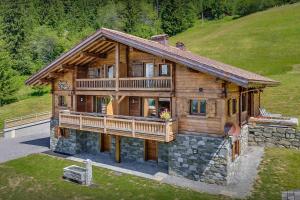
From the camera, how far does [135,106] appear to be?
2081 centimetres

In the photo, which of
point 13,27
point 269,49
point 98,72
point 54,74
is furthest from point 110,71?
point 13,27

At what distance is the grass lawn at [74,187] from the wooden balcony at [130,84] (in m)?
5.67

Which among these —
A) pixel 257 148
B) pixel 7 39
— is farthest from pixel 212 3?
pixel 257 148

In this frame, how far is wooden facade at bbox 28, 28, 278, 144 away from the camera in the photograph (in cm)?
1662

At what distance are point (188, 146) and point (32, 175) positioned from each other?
32.6ft

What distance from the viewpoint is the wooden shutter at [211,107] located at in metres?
16.4

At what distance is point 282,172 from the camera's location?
17.1 m

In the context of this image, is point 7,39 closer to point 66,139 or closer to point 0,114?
point 0,114

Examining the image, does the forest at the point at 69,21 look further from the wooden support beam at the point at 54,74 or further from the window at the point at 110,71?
the window at the point at 110,71

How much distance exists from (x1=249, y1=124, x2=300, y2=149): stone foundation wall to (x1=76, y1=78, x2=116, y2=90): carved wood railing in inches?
446

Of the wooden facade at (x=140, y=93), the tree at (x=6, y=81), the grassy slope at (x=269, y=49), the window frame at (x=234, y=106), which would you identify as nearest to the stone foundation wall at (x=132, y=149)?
the wooden facade at (x=140, y=93)

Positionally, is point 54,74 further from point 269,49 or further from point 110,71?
point 269,49

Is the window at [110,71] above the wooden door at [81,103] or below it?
above

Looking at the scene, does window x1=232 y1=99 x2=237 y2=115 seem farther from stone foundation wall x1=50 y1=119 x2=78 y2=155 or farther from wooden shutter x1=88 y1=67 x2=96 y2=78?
stone foundation wall x1=50 y1=119 x2=78 y2=155
